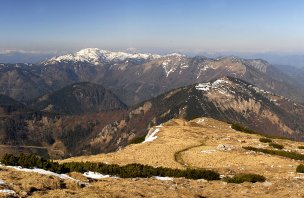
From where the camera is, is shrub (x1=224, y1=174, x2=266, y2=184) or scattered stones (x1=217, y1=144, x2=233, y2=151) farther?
scattered stones (x1=217, y1=144, x2=233, y2=151)

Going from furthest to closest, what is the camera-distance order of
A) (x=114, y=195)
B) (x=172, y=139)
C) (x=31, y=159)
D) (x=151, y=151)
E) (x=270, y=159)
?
1. (x=172, y=139)
2. (x=151, y=151)
3. (x=270, y=159)
4. (x=31, y=159)
5. (x=114, y=195)

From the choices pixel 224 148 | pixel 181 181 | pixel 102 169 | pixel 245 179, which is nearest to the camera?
pixel 181 181

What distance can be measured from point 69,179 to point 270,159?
33226 millimetres

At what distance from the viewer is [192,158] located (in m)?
56.0

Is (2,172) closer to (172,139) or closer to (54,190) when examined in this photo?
(54,190)

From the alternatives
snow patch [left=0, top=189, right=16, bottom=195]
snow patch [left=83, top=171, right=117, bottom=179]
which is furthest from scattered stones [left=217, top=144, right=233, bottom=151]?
snow patch [left=0, top=189, right=16, bottom=195]

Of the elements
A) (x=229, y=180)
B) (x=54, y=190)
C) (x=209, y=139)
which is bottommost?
(x=209, y=139)

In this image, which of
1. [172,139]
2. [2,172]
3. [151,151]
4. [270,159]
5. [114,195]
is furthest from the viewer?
[172,139]

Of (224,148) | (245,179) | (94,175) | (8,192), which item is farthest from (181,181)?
(224,148)

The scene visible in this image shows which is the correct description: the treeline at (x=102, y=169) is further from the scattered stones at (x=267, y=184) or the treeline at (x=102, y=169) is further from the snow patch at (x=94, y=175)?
the scattered stones at (x=267, y=184)

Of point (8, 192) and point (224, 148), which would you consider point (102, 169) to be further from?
point (224, 148)

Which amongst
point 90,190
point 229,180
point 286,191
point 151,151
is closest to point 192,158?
point 151,151

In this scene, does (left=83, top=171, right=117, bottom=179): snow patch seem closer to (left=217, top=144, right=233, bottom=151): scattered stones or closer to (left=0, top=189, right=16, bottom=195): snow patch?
(left=0, top=189, right=16, bottom=195): snow patch

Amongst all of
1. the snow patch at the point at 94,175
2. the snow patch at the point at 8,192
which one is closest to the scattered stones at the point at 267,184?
the snow patch at the point at 94,175
